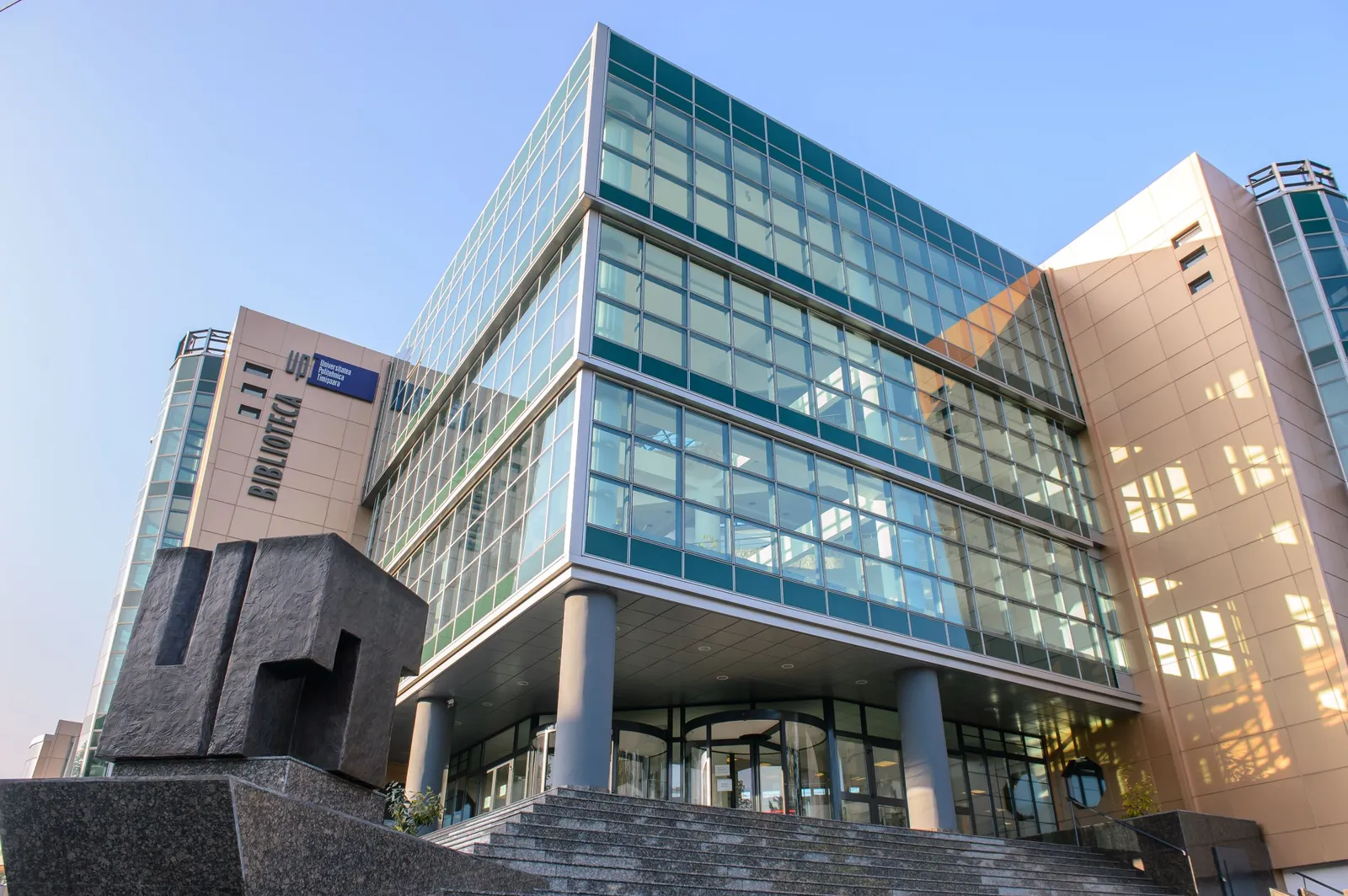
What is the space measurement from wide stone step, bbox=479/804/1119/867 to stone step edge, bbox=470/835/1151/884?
30 cm

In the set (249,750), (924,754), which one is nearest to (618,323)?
(924,754)

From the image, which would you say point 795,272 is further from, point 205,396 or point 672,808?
point 205,396

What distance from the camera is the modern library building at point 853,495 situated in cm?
1981

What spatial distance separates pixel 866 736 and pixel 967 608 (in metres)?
4.05

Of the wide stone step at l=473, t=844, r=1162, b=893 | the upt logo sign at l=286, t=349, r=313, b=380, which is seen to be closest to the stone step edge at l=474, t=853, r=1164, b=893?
the wide stone step at l=473, t=844, r=1162, b=893

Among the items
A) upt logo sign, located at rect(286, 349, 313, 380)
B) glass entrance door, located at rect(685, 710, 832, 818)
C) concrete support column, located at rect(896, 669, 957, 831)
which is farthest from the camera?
upt logo sign, located at rect(286, 349, 313, 380)

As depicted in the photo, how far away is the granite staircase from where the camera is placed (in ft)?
38.9

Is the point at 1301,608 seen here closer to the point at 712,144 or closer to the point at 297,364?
the point at 712,144

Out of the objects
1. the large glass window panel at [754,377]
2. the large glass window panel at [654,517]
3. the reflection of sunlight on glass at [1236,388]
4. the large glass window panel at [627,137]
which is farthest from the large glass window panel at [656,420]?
the reflection of sunlight on glass at [1236,388]

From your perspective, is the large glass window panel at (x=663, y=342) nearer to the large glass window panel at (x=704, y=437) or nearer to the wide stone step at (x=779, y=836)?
the large glass window panel at (x=704, y=437)

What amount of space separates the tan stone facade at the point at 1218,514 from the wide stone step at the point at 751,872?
299 inches

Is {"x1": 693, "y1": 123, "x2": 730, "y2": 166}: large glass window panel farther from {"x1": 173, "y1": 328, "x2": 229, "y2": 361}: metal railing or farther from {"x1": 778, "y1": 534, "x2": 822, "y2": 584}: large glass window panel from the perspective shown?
{"x1": 173, "y1": 328, "x2": 229, "y2": 361}: metal railing

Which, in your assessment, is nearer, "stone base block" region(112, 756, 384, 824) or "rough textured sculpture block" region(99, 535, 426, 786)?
"stone base block" region(112, 756, 384, 824)

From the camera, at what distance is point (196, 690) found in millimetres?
7824
